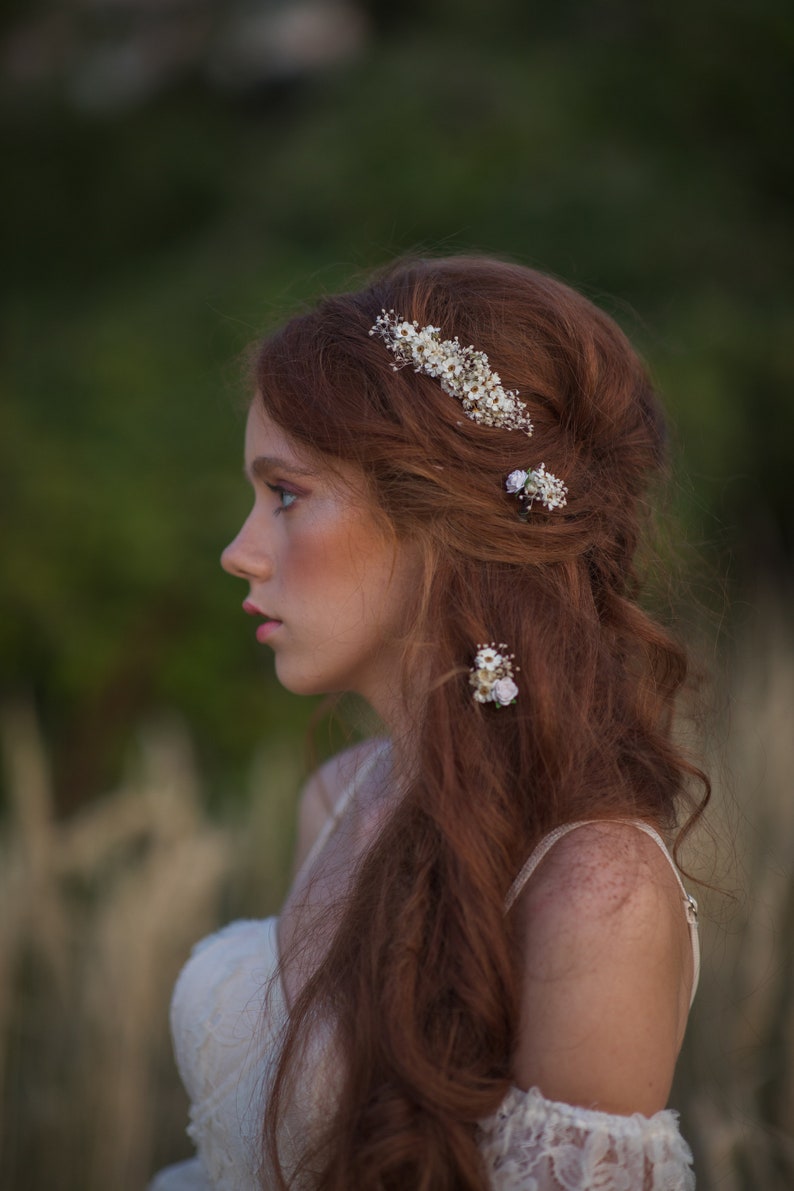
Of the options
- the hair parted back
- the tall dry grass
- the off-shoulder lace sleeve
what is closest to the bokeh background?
the tall dry grass

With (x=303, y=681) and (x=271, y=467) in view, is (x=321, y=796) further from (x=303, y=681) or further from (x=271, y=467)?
(x=271, y=467)

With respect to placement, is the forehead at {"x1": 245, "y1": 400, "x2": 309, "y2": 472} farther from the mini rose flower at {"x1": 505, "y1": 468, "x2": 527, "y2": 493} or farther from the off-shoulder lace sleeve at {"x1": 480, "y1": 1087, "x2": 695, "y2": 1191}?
the off-shoulder lace sleeve at {"x1": 480, "y1": 1087, "x2": 695, "y2": 1191}

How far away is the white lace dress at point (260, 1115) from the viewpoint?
4.40ft

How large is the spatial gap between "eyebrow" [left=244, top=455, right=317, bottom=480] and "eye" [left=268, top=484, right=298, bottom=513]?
0.09 ft

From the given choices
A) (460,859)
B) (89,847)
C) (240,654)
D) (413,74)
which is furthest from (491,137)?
(460,859)

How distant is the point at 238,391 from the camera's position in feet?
7.11

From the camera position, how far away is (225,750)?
14.5ft

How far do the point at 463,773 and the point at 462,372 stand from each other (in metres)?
0.60

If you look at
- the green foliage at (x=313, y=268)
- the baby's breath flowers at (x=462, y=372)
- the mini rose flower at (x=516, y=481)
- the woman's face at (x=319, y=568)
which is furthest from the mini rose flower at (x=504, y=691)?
the green foliage at (x=313, y=268)

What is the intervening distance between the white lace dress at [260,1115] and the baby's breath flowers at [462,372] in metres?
0.62

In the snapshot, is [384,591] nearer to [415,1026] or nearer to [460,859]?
[460,859]

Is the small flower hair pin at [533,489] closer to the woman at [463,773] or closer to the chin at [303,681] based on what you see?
the woman at [463,773]

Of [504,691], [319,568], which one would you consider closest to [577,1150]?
[504,691]

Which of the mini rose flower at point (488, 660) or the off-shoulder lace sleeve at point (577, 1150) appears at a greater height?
the mini rose flower at point (488, 660)
